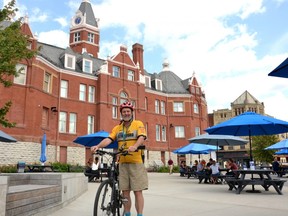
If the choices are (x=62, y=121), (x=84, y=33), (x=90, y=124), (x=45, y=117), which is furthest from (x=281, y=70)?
(x=84, y=33)

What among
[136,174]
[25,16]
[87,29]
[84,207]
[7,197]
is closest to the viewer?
[7,197]

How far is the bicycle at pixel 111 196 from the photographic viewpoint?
14.4ft

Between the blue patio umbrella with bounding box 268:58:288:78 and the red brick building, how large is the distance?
72.4ft

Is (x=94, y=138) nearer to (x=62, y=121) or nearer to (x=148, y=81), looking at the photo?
(x=62, y=121)

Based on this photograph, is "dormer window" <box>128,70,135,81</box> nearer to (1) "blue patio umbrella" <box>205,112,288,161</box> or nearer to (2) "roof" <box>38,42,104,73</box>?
(2) "roof" <box>38,42,104,73</box>

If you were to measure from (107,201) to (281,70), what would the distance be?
4144 mm

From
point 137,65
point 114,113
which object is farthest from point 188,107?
point 114,113

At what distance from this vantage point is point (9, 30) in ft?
38.6

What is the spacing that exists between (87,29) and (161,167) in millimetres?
26174

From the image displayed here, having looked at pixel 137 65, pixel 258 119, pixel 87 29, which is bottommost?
pixel 258 119

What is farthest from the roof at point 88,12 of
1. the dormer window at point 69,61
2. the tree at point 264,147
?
the tree at point 264,147

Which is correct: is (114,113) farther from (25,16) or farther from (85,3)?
(85,3)

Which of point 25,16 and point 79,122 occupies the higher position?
point 25,16

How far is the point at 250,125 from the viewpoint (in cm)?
1094
